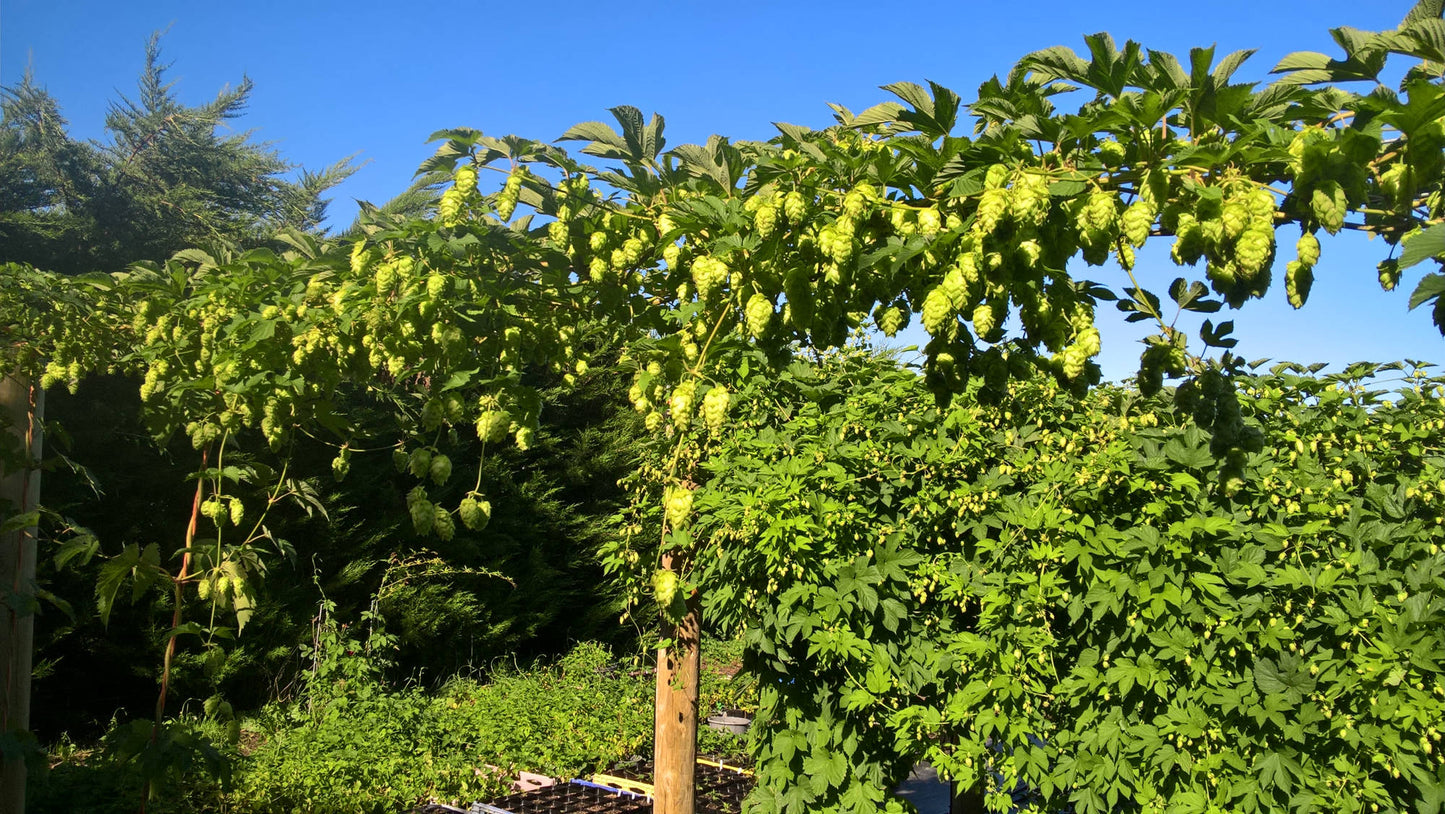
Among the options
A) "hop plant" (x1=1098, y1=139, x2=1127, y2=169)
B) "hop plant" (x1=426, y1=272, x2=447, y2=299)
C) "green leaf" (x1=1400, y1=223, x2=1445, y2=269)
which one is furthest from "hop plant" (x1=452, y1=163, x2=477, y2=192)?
"green leaf" (x1=1400, y1=223, x2=1445, y2=269)

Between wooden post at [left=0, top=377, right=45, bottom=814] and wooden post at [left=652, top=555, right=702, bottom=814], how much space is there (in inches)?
76.4

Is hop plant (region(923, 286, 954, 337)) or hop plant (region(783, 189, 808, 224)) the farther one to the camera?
hop plant (region(783, 189, 808, 224))

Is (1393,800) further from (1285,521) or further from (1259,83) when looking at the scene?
(1259,83)

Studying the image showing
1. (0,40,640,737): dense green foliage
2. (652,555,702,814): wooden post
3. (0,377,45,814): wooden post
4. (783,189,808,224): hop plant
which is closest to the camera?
(783,189,808,224): hop plant

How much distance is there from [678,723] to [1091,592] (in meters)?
1.58

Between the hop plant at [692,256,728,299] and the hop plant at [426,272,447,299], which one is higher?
the hop plant at [426,272,447,299]

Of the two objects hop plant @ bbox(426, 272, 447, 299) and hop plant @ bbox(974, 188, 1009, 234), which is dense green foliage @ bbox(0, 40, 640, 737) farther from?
hop plant @ bbox(974, 188, 1009, 234)

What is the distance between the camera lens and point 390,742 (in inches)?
190

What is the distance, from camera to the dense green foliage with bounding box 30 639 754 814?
13.8 ft

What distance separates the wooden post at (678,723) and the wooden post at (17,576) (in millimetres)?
1940

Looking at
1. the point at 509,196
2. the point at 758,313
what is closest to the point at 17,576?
the point at 509,196

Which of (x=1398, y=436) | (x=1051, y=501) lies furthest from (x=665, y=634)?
(x=1398, y=436)

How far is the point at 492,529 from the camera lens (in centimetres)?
759

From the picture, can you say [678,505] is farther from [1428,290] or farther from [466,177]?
[1428,290]
